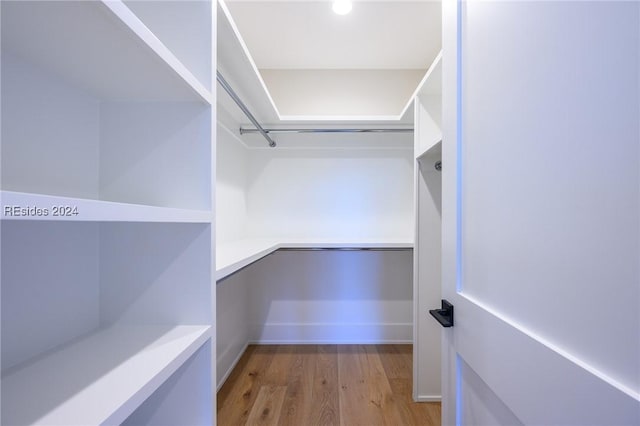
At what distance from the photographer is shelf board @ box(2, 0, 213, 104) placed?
429 millimetres

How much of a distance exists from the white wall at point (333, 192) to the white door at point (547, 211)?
4.96 ft

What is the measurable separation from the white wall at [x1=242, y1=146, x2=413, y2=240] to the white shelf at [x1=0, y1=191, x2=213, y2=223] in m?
1.62

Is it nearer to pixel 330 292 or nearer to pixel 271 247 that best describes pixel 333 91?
pixel 271 247

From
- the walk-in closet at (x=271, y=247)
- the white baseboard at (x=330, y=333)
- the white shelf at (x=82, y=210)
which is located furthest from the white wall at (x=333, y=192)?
the white shelf at (x=82, y=210)

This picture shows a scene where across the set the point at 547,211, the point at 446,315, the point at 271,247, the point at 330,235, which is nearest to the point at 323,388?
the point at 271,247

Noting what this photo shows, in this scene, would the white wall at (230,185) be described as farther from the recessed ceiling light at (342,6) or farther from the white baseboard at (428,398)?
the white baseboard at (428,398)

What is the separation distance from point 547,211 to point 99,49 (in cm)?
92

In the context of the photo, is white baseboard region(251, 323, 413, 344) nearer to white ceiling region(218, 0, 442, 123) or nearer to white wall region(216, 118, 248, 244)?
white wall region(216, 118, 248, 244)

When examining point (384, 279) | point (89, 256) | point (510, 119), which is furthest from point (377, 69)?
point (89, 256)

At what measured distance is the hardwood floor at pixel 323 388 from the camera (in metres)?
1.41

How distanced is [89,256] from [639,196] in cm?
111

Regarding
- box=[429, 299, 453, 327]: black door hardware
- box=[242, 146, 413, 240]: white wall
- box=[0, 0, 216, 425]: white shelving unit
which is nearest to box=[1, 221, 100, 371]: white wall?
box=[0, 0, 216, 425]: white shelving unit

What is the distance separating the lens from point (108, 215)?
1.36 ft

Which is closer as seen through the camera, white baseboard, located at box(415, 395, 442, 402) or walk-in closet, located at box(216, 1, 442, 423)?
white baseboard, located at box(415, 395, 442, 402)
